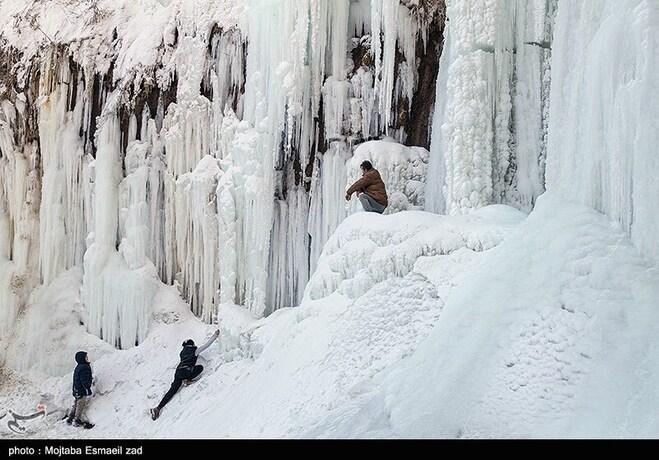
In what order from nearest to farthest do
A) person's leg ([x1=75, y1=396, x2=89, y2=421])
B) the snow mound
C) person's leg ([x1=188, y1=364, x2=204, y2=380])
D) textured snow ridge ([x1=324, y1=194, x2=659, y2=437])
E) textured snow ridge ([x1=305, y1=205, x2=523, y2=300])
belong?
textured snow ridge ([x1=324, y1=194, x2=659, y2=437]) → textured snow ridge ([x1=305, y1=205, x2=523, y2=300]) → the snow mound → person's leg ([x1=188, y1=364, x2=204, y2=380]) → person's leg ([x1=75, y1=396, x2=89, y2=421])

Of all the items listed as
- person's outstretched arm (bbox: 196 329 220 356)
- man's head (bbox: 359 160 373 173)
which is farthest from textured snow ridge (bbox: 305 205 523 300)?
person's outstretched arm (bbox: 196 329 220 356)

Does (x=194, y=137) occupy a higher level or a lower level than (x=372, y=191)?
higher

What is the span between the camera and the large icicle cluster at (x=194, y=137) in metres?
9.05

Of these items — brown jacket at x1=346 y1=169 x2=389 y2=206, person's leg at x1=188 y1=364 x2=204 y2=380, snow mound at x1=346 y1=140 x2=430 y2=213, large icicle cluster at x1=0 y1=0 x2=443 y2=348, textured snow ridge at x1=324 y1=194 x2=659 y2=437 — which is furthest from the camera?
large icicle cluster at x1=0 y1=0 x2=443 y2=348

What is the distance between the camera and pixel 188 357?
8453mm

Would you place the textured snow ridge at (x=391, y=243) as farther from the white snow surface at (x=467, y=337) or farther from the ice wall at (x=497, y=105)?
Result: the ice wall at (x=497, y=105)

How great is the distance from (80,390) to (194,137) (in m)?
4.12

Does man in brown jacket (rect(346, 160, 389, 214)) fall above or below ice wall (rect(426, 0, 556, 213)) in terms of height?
below

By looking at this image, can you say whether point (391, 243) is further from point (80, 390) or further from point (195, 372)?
point (80, 390)

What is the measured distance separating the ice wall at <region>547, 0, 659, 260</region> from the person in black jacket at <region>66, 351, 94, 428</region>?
6.98 meters

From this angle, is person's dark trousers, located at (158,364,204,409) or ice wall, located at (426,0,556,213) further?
person's dark trousers, located at (158,364,204,409)

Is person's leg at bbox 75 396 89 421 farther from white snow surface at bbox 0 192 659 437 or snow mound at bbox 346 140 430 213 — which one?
snow mound at bbox 346 140 430 213

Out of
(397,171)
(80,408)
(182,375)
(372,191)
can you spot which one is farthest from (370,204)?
(80,408)

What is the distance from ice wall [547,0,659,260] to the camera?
338 centimetres
